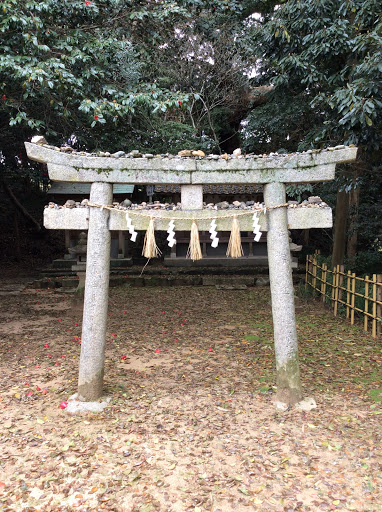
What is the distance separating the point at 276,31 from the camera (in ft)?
26.6

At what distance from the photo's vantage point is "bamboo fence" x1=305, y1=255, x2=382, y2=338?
7844 millimetres

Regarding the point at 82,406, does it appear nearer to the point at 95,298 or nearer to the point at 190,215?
the point at 95,298

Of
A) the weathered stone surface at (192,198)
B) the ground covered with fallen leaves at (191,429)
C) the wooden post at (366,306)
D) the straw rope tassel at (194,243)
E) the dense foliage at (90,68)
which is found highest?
the dense foliage at (90,68)

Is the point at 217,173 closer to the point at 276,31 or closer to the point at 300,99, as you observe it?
the point at 276,31

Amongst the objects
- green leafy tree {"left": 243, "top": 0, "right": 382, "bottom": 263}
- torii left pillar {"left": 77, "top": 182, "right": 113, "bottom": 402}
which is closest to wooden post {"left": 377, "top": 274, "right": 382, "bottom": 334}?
green leafy tree {"left": 243, "top": 0, "right": 382, "bottom": 263}

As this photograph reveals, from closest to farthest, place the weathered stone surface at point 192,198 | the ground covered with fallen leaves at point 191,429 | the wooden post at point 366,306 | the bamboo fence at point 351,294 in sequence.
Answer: the ground covered with fallen leaves at point 191,429 → the weathered stone surface at point 192,198 → the bamboo fence at point 351,294 → the wooden post at point 366,306

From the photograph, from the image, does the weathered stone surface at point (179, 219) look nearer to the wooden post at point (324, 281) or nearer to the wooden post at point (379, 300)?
the wooden post at point (379, 300)

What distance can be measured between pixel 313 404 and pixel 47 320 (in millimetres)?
6658

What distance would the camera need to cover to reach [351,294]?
8953 mm

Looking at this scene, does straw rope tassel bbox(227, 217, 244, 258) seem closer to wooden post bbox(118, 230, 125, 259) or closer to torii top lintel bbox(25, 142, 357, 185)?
torii top lintel bbox(25, 142, 357, 185)

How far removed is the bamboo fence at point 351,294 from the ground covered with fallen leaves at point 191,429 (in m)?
0.48

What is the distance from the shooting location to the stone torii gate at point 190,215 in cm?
479

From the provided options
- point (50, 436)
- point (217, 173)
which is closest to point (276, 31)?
point (217, 173)

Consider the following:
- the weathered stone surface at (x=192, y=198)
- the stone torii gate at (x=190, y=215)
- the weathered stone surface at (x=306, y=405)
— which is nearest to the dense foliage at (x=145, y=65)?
the stone torii gate at (x=190, y=215)
